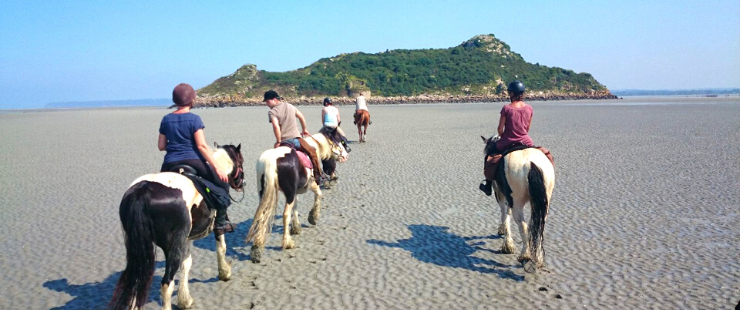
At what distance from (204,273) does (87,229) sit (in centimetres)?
332

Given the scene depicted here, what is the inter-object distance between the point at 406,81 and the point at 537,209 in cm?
9899

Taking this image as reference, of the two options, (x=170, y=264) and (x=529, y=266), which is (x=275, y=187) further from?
(x=529, y=266)

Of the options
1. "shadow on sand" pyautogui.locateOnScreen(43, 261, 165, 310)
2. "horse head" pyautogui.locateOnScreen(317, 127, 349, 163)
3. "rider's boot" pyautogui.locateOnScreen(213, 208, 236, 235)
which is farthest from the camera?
"horse head" pyautogui.locateOnScreen(317, 127, 349, 163)

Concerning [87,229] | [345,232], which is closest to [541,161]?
[345,232]

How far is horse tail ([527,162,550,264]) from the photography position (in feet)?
18.0

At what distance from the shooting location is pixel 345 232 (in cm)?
753

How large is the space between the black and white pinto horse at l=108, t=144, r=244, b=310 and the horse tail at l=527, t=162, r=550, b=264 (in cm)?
357

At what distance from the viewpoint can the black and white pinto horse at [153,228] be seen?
13.8ft

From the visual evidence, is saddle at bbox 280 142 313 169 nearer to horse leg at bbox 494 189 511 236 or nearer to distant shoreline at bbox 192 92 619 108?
horse leg at bbox 494 189 511 236

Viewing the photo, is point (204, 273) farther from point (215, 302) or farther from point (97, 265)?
point (97, 265)

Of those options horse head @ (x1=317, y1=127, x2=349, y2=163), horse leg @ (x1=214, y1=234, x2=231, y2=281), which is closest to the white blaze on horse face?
horse leg @ (x1=214, y1=234, x2=231, y2=281)

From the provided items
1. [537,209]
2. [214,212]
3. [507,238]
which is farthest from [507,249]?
[214,212]

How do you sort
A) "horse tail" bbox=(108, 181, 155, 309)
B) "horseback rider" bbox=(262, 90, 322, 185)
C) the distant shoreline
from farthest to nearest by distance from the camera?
the distant shoreline → "horseback rider" bbox=(262, 90, 322, 185) → "horse tail" bbox=(108, 181, 155, 309)

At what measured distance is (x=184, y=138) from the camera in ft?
16.2
